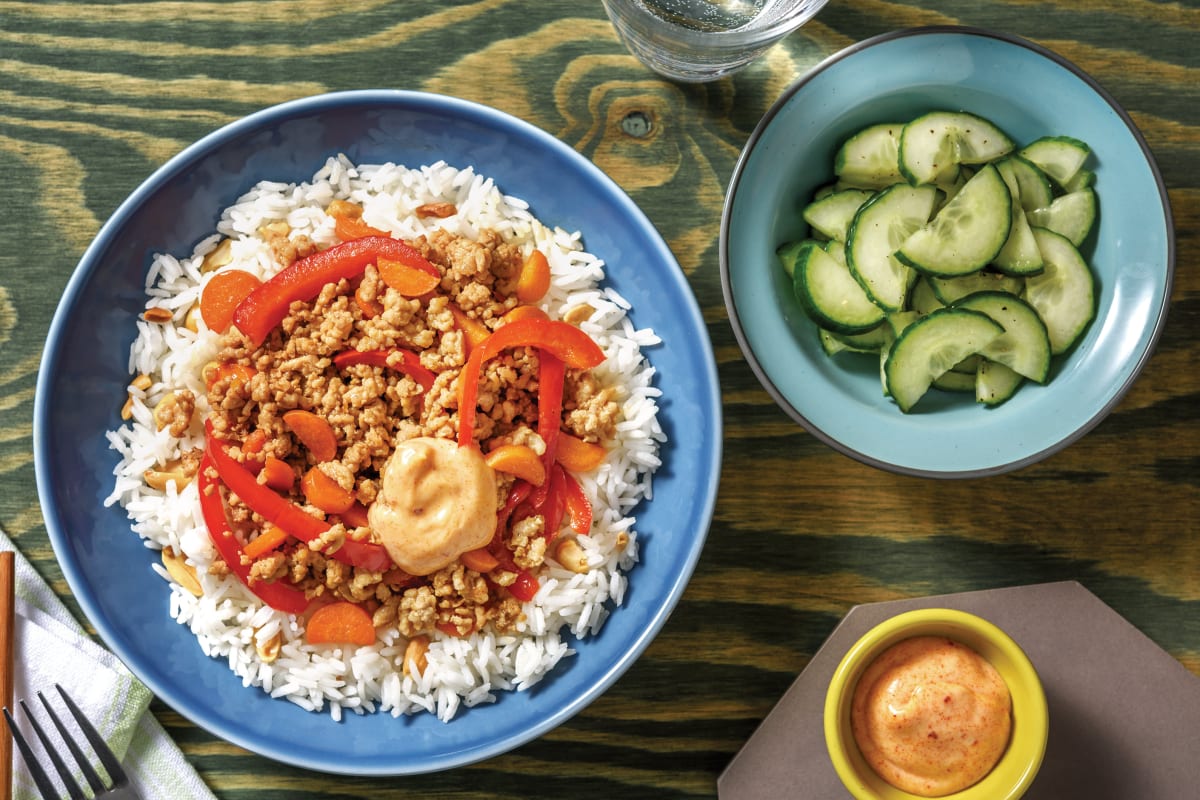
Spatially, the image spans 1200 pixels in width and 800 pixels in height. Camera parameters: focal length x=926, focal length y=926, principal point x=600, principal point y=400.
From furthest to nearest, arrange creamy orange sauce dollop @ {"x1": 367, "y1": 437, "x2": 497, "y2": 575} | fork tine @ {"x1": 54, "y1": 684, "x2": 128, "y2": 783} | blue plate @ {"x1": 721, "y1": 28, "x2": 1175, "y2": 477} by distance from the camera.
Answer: fork tine @ {"x1": 54, "y1": 684, "x2": 128, "y2": 783}
blue plate @ {"x1": 721, "y1": 28, "x2": 1175, "y2": 477}
creamy orange sauce dollop @ {"x1": 367, "y1": 437, "x2": 497, "y2": 575}

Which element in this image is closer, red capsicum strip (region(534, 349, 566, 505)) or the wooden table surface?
red capsicum strip (region(534, 349, 566, 505))

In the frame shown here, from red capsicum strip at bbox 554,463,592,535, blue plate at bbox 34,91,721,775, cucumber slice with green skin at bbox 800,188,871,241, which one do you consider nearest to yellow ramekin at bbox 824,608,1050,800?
blue plate at bbox 34,91,721,775

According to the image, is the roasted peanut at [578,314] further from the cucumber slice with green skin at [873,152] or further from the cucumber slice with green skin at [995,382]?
the cucumber slice with green skin at [995,382]

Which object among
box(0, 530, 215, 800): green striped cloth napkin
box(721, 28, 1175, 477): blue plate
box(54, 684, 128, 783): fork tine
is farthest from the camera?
box(0, 530, 215, 800): green striped cloth napkin

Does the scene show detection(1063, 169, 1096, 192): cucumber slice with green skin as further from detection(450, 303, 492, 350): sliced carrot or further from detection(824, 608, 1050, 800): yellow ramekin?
detection(450, 303, 492, 350): sliced carrot

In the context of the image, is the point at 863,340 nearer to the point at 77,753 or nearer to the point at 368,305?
the point at 368,305

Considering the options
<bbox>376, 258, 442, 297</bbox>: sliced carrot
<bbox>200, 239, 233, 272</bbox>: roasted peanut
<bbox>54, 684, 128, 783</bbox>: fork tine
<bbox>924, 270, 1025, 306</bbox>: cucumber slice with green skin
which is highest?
<bbox>200, 239, 233, 272</bbox>: roasted peanut

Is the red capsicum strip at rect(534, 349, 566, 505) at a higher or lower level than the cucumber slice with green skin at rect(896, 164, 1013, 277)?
lower
